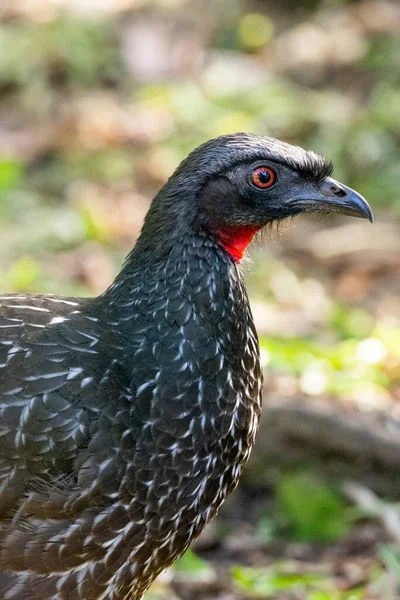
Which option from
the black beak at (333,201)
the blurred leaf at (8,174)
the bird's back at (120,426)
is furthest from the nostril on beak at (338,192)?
the blurred leaf at (8,174)

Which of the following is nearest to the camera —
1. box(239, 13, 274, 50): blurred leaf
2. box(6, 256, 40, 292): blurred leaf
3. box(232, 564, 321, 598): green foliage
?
box(232, 564, 321, 598): green foliage

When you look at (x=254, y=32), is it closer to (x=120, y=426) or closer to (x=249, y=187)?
(x=249, y=187)

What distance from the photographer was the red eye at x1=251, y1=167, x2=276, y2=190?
4152 mm

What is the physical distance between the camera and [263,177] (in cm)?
418

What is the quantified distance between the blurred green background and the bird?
0.41 m

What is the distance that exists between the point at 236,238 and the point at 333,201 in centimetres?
46

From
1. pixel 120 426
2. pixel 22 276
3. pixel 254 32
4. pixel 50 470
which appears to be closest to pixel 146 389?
pixel 120 426

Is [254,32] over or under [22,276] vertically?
over

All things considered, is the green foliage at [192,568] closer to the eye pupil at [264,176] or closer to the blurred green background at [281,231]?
the blurred green background at [281,231]

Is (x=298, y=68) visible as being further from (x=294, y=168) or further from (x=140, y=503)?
(x=140, y=503)

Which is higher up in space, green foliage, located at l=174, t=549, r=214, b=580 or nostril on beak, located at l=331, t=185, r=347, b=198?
nostril on beak, located at l=331, t=185, r=347, b=198

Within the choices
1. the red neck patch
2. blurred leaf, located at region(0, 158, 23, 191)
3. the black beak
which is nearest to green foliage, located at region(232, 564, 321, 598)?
the red neck patch

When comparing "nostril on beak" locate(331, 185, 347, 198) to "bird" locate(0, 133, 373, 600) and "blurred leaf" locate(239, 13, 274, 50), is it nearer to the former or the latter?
"bird" locate(0, 133, 373, 600)

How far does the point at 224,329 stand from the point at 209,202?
53cm
